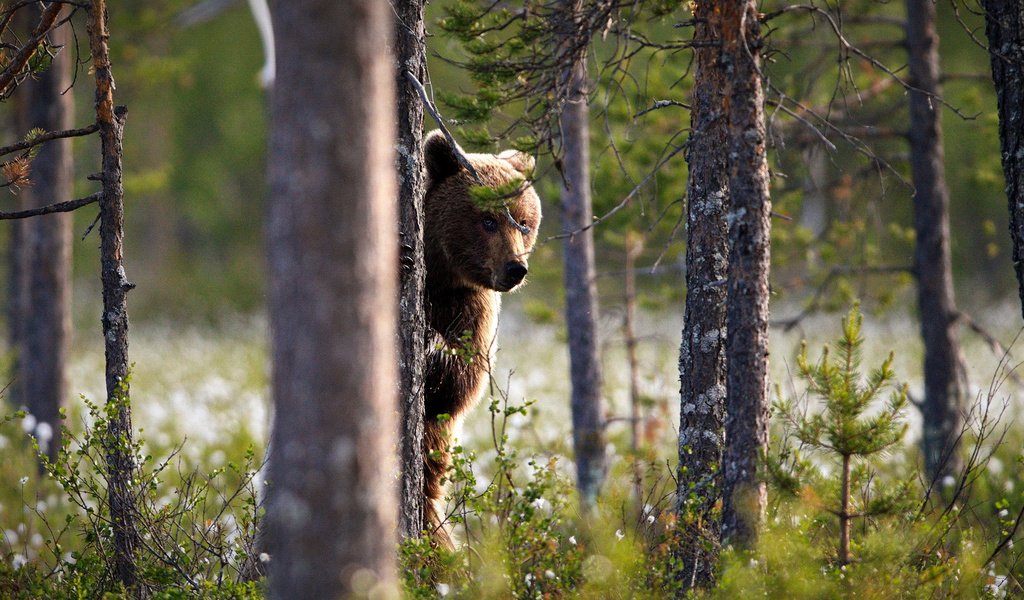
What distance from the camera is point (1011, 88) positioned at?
14.6ft

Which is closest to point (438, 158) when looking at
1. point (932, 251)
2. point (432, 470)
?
point (432, 470)

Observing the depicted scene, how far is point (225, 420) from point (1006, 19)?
9845mm

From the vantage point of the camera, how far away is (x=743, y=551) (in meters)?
3.57

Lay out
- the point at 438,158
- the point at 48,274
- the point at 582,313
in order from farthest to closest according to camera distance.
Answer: the point at 48,274, the point at 582,313, the point at 438,158

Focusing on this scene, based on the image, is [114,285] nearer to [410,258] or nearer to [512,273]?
[410,258]

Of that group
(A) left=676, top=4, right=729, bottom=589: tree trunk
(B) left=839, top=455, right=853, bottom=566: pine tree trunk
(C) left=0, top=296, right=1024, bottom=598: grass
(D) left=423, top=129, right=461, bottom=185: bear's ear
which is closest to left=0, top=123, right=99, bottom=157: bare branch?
(C) left=0, top=296, right=1024, bottom=598: grass

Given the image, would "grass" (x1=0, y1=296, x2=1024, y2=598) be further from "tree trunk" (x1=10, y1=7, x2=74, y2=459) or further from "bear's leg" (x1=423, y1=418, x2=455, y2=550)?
"tree trunk" (x1=10, y1=7, x2=74, y2=459)

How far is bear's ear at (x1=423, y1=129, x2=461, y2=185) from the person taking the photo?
19.0 feet

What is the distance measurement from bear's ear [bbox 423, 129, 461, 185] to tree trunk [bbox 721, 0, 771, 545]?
Result: 224 centimetres

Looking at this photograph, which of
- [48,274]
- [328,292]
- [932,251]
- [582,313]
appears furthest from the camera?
[48,274]

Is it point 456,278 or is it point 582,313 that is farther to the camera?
point 582,313

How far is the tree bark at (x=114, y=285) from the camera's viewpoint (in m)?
4.52

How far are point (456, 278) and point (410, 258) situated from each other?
135 cm

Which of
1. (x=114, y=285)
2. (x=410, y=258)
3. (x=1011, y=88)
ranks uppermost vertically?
(x=1011, y=88)
